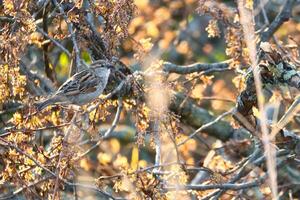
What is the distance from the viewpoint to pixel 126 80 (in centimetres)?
490

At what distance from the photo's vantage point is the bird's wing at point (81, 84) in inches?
198

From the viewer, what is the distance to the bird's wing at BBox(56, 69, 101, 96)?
5.04 metres

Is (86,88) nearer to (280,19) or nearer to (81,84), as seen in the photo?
(81,84)

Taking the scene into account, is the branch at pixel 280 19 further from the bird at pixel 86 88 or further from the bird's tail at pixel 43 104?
the bird's tail at pixel 43 104

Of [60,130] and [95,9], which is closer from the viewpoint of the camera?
[95,9]

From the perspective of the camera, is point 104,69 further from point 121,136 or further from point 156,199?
point 121,136

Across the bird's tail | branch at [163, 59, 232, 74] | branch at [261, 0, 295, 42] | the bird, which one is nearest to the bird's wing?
the bird

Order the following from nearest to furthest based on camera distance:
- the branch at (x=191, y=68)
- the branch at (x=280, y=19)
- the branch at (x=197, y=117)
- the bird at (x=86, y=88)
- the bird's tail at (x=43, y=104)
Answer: the bird's tail at (x=43, y=104) → the bird at (x=86, y=88) → the branch at (x=191, y=68) → the branch at (x=280, y=19) → the branch at (x=197, y=117)

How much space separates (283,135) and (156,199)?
2.85 feet

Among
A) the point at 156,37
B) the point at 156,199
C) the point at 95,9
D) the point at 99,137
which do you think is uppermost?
the point at 156,37

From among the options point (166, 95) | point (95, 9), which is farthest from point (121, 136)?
point (95, 9)

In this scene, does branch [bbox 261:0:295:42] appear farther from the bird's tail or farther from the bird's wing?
the bird's tail

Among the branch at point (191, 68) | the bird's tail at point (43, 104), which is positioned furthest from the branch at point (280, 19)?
the bird's tail at point (43, 104)

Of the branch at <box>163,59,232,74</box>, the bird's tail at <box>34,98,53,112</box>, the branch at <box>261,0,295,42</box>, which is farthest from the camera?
the branch at <box>261,0,295,42</box>
